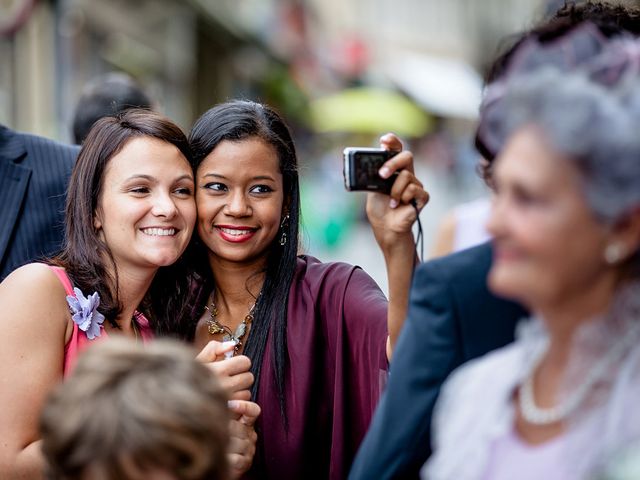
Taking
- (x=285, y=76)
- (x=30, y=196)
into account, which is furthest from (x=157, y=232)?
(x=285, y=76)

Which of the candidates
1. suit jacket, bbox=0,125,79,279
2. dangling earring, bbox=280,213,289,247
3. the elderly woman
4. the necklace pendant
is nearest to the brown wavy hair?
the necklace pendant

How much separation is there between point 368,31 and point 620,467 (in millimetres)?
42300

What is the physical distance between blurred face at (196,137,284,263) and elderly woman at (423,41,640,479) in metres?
1.42

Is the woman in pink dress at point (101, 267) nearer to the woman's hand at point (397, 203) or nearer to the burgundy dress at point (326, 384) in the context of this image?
the burgundy dress at point (326, 384)

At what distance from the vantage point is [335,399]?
298 centimetres

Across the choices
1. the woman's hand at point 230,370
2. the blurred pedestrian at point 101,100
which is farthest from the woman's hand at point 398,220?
the blurred pedestrian at point 101,100

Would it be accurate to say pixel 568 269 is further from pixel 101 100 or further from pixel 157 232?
pixel 101 100

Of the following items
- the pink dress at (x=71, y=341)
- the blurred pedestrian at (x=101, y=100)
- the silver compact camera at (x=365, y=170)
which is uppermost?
the blurred pedestrian at (x=101, y=100)

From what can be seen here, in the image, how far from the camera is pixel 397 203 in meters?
2.69

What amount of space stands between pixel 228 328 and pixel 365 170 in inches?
32.2

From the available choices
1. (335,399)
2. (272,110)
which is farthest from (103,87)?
(335,399)

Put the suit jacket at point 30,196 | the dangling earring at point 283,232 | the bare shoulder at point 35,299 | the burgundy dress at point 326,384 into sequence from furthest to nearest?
the suit jacket at point 30,196
the dangling earring at point 283,232
the burgundy dress at point 326,384
the bare shoulder at point 35,299

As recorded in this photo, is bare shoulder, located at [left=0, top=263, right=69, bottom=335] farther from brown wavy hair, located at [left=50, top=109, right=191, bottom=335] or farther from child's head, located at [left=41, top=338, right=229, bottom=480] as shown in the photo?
child's head, located at [left=41, top=338, right=229, bottom=480]

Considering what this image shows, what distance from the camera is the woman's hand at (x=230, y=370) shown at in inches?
103
